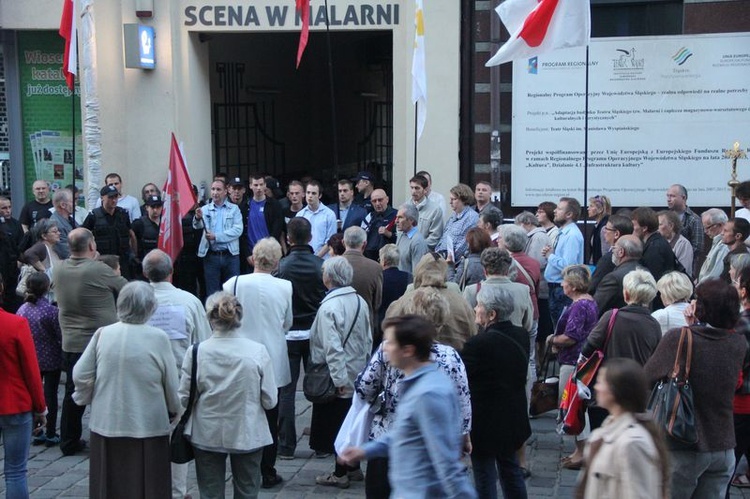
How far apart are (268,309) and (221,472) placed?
150 cm

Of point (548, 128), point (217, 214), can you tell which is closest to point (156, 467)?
point (217, 214)

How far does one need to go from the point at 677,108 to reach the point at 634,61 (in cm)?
78

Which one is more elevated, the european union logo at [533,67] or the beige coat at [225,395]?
the european union logo at [533,67]

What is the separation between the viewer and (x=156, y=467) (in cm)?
633

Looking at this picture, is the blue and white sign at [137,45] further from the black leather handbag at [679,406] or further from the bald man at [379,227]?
the black leather handbag at [679,406]

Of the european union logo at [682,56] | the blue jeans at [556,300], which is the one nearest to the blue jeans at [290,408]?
the blue jeans at [556,300]

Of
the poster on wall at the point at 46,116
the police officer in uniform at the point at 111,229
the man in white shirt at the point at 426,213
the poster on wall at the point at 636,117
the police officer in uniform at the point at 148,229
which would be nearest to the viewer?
the man in white shirt at the point at 426,213

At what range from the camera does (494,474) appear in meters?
6.26

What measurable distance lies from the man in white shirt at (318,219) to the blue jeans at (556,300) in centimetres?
297

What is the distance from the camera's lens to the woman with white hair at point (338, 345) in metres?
7.36

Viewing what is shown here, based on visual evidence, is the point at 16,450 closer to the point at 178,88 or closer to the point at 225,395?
the point at 225,395

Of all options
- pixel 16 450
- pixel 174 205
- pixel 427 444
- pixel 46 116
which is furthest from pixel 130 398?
pixel 46 116

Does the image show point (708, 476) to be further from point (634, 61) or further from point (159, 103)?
point (159, 103)

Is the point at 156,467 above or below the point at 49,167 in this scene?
below
